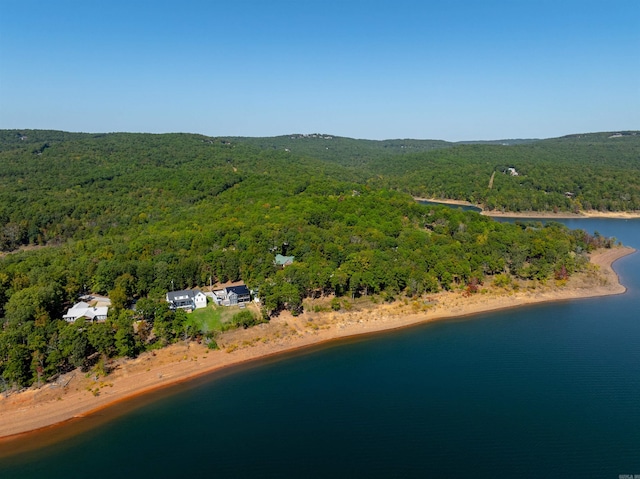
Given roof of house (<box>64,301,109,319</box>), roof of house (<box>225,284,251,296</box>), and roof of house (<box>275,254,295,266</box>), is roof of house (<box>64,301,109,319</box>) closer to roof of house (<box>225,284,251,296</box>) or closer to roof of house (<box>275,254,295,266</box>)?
roof of house (<box>225,284,251,296</box>)

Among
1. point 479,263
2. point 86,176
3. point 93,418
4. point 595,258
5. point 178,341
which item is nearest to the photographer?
point 93,418

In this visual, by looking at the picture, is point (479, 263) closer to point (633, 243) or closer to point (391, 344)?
point (391, 344)

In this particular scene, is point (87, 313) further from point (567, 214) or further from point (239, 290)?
point (567, 214)

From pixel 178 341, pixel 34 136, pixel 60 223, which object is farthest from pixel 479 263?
pixel 34 136

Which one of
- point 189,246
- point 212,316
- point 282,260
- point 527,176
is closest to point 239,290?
point 212,316

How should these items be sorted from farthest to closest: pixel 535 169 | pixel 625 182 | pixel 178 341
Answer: pixel 535 169, pixel 625 182, pixel 178 341

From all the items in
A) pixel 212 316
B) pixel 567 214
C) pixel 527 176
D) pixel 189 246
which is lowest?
pixel 212 316

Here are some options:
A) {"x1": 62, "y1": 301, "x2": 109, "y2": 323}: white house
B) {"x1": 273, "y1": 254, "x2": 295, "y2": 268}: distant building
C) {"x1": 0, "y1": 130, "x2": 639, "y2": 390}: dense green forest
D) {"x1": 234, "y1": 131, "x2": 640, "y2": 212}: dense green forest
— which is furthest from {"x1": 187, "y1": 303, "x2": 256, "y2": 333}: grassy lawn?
{"x1": 234, "y1": 131, "x2": 640, "y2": 212}: dense green forest

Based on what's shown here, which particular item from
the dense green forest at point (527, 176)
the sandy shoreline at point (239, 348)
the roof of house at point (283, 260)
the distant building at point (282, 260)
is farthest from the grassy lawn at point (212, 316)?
the dense green forest at point (527, 176)
